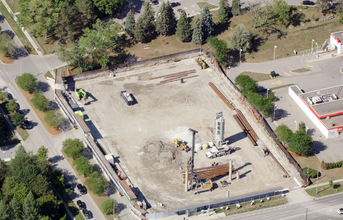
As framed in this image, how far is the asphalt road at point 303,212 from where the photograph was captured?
108 metres

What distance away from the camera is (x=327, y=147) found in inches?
4847

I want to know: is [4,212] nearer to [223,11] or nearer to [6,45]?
[6,45]

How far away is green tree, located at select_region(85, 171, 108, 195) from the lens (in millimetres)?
111875

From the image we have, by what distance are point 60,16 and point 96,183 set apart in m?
61.9

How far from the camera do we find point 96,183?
368 feet

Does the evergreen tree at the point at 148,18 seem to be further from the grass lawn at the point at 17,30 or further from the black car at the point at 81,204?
the black car at the point at 81,204

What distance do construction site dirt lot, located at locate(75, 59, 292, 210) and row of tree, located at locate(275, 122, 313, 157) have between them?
534 cm

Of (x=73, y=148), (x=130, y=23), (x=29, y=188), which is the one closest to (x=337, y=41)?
(x=130, y=23)

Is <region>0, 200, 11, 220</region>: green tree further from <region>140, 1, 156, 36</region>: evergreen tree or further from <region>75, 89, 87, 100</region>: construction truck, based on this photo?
<region>140, 1, 156, 36</region>: evergreen tree

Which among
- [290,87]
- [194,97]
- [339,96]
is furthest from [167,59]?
[339,96]

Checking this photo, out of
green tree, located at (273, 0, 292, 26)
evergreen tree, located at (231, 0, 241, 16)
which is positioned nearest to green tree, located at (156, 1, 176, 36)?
evergreen tree, located at (231, 0, 241, 16)

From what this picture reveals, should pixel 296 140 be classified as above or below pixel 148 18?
below

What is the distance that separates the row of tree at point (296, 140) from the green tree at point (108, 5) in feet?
211

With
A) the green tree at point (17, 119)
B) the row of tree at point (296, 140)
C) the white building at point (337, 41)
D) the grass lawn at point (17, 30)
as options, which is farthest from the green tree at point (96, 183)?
the white building at point (337, 41)
